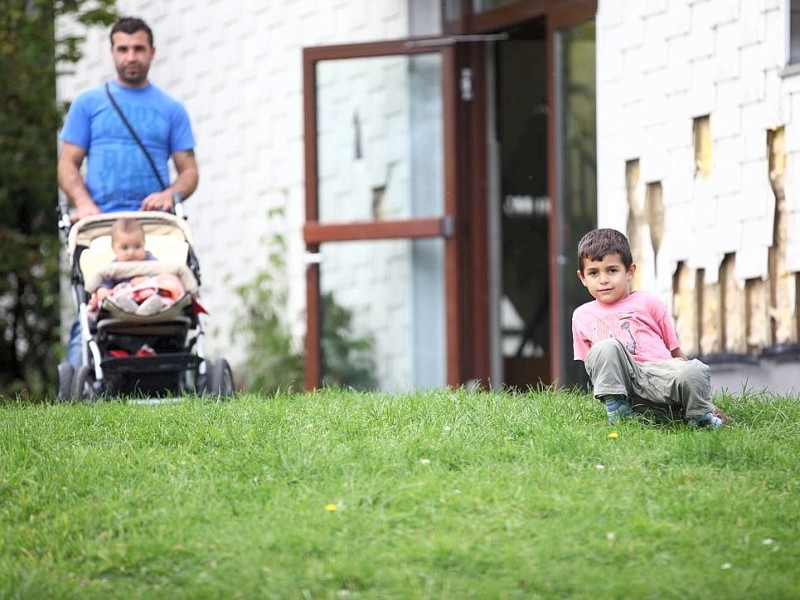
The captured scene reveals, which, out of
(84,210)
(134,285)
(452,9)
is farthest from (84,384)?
(452,9)

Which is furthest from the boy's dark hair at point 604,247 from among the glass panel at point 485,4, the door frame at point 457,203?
the glass panel at point 485,4

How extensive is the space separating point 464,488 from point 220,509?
79 centimetres

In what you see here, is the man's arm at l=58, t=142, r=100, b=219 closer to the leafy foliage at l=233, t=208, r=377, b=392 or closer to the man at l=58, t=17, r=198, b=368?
the man at l=58, t=17, r=198, b=368

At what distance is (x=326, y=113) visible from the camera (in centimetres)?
1079

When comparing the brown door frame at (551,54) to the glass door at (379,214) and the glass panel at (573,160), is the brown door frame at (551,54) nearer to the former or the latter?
the glass panel at (573,160)

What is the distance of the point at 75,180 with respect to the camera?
816 centimetres

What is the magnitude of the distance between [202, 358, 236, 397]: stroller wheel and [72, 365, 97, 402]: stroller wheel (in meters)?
0.58

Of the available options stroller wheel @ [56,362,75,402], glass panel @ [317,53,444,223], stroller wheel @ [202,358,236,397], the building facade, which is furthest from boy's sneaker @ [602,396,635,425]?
glass panel @ [317,53,444,223]

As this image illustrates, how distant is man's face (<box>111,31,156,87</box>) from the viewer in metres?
8.25

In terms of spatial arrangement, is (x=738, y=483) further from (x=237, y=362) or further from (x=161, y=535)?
(x=237, y=362)

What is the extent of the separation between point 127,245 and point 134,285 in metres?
0.25

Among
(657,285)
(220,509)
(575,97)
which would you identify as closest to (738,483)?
(220,509)

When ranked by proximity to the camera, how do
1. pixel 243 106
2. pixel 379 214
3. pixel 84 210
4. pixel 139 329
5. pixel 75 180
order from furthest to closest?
pixel 243 106 < pixel 379 214 < pixel 75 180 < pixel 84 210 < pixel 139 329

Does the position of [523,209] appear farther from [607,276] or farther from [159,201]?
[607,276]
